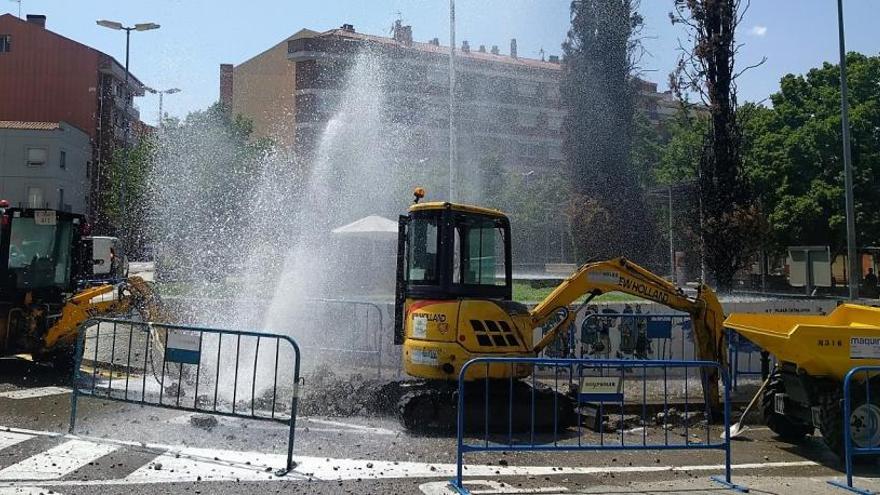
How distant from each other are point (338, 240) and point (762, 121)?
2513cm

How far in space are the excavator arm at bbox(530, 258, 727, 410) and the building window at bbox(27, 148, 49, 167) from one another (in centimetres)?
4356

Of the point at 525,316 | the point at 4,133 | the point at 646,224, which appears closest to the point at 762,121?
the point at 646,224

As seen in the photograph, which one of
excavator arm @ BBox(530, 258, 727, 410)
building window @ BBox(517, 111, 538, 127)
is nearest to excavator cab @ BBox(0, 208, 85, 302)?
excavator arm @ BBox(530, 258, 727, 410)

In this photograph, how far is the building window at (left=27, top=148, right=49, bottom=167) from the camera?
43.9 m

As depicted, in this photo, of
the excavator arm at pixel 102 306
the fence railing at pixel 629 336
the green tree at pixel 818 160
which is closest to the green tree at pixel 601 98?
the green tree at pixel 818 160

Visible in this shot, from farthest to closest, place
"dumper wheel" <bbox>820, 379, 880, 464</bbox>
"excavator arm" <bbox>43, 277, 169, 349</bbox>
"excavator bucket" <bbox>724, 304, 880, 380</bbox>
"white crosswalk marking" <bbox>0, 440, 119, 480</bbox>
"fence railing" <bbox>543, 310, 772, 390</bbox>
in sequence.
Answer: "fence railing" <bbox>543, 310, 772, 390</bbox>
"excavator arm" <bbox>43, 277, 169, 349</bbox>
"dumper wheel" <bbox>820, 379, 880, 464</bbox>
"excavator bucket" <bbox>724, 304, 880, 380</bbox>
"white crosswalk marking" <bbox>0, 440, 119, 480</bbox>

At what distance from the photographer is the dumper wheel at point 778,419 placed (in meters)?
8.16

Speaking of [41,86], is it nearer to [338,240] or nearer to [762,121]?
[338,240]

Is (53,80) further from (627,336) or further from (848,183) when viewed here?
(627,336)

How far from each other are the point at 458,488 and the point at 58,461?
3694mm

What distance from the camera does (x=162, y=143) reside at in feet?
99.0

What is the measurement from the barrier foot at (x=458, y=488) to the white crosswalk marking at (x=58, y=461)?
3.31m

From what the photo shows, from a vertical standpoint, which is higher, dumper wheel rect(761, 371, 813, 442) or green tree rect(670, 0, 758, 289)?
green tree rect(670, 0, 758, 289)

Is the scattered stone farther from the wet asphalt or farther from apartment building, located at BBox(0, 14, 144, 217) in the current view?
apartment building, located at BBox(0, 14, 144, 217)
